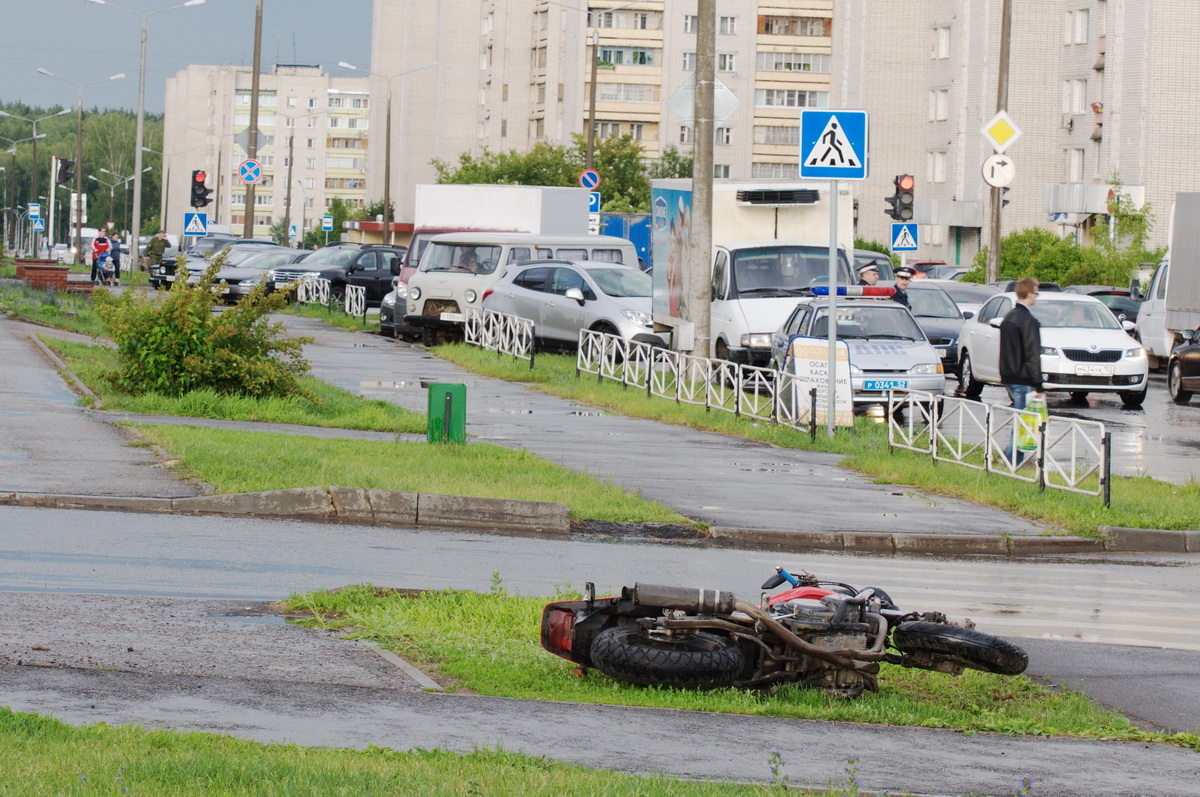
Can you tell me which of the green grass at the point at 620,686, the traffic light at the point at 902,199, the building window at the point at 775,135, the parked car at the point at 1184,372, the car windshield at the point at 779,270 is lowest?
the green grass at the point at 620,686

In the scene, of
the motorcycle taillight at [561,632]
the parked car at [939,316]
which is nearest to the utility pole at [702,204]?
the parked car at [939,316]

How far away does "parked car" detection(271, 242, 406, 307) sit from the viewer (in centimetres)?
4388

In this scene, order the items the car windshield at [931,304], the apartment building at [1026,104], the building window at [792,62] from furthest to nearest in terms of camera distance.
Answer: the building window at [792,62]
the apartment building at [1026,104]
the car windshield at [931,304]

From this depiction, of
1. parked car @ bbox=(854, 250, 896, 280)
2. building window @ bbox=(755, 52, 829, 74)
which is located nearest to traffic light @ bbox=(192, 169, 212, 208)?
parked car @ bbox=(854, 250, 896, 280)

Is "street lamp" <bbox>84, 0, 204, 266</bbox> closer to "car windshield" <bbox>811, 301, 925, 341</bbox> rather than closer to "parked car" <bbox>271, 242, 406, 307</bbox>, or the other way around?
"parked car" <bbox>271, 242, 406, 307</bbox>

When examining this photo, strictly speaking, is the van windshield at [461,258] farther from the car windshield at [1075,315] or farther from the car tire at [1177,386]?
the car tire at [1177,386]

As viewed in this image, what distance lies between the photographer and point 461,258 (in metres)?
33.9

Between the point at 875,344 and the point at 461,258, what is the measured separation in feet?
46.1

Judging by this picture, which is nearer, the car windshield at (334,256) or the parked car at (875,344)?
the parked car at (875,344)

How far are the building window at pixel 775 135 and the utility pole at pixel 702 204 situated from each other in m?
87.9

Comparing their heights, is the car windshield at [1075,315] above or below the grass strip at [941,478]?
above

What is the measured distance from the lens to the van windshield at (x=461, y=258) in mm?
A: 33562

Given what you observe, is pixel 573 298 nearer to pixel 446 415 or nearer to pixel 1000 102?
pixel 446 415

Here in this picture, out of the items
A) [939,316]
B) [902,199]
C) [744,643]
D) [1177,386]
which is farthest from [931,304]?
[744,643]
